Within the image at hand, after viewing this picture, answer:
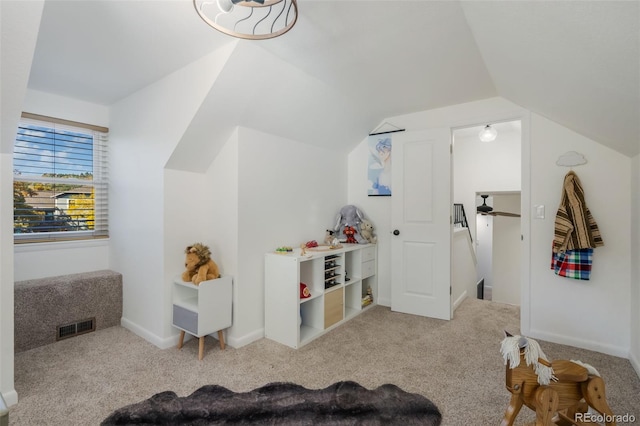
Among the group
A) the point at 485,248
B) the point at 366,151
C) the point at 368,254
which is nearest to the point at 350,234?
the point at 368,254

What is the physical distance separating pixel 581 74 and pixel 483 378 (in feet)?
6.11

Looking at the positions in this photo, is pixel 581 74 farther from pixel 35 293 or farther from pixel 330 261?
pixel 35 293

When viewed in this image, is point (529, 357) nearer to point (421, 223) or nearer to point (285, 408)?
point (285, 408)

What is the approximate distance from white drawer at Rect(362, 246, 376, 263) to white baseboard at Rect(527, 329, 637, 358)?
1.60 meters

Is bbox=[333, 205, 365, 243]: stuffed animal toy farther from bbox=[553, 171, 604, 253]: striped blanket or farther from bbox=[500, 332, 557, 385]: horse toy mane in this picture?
bbox=[500, 332, 557, 385]: horse toy mane

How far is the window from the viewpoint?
2678 millimetres

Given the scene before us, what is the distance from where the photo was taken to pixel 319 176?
10.9 feet

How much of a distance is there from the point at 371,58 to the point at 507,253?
4470 millimetres

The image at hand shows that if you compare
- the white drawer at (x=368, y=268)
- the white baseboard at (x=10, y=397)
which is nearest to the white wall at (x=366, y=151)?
the white drawer at (x=368, y=268)

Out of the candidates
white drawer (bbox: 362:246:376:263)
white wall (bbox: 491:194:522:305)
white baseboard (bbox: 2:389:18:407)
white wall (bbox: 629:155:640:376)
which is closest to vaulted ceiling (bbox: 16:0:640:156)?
white wall (bbox: 629:155:640:376)

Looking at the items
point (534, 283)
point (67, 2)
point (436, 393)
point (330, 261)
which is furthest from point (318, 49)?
point (534, 283)

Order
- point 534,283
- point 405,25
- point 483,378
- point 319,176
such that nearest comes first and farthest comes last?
point 405,25 < point 483,378 < point 534,283 < point 319,176

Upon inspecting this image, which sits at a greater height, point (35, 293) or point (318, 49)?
point (318, 49)

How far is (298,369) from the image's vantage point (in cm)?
212
